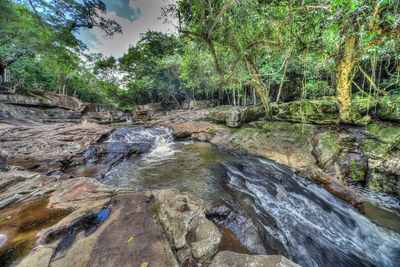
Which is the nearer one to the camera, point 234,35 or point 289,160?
point 234,35

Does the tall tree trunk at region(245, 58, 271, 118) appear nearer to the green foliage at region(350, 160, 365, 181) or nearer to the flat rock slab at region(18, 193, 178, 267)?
the green foliage at region(350, 160, 365, 181)

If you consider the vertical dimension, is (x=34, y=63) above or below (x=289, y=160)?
above

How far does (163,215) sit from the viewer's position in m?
1.88

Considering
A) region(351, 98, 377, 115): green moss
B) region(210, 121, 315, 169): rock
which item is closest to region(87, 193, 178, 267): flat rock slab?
region(210, 121, 315, 169): rock

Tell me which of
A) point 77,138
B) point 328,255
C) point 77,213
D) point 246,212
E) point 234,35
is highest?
point 234,35

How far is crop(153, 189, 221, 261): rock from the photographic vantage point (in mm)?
1476

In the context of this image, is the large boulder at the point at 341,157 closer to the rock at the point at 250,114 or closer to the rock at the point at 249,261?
the rock at the point at 250,114

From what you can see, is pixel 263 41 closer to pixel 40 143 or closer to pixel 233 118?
pixel 233 118

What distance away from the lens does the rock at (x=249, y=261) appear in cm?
122

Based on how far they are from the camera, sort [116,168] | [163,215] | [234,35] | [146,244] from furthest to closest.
Result: [234,35]
[116,168]
[163,215]
[146,244]

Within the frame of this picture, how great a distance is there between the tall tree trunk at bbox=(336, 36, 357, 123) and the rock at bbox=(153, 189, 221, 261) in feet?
21.2

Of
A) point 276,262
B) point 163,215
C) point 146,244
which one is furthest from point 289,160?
point 146,244

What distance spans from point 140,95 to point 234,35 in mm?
26669

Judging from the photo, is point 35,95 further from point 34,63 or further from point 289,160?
point 289,160
